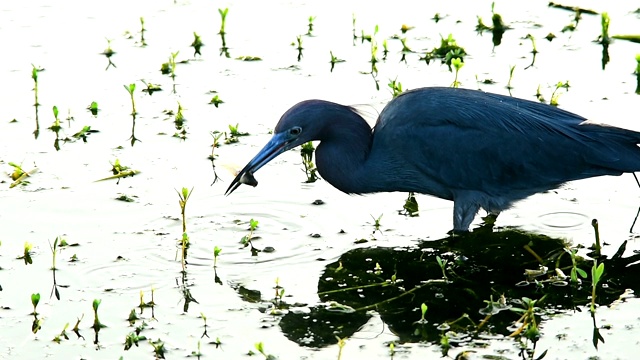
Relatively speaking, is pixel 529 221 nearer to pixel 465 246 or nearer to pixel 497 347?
pixel 465 246

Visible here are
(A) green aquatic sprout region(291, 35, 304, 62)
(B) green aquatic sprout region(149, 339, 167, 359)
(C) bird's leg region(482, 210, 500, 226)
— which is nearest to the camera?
(B) green aquatic sprout region(149, 339, 167, 359)

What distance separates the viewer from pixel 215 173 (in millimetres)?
7820

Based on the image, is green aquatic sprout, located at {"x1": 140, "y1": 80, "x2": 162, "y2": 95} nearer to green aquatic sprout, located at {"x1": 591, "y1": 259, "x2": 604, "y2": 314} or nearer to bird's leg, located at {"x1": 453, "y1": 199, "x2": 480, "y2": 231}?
bird's leg, located at {"x1": 453, "y1": 199, "x2": 480, "y2": 231}

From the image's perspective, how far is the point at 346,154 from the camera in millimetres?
7176

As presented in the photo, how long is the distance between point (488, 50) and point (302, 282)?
429cm

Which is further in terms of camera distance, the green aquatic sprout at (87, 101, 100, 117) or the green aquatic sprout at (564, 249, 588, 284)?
the green aquatic sprout at (87, 101, 100, 117)

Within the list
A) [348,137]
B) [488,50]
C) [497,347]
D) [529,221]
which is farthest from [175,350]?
[488,50]

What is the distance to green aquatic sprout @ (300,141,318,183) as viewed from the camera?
7.82m

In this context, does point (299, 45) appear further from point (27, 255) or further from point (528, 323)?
point (528, 323)

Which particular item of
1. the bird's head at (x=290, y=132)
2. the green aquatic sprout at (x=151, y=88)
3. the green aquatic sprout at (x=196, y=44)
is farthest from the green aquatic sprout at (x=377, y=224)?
the green aquatic sprout at (x=196, y=44)

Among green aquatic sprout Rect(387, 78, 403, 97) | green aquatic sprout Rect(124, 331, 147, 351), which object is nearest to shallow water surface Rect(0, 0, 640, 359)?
green aquatic sprout Rect(124, 331, 147, 351)

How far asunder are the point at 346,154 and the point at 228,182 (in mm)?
994

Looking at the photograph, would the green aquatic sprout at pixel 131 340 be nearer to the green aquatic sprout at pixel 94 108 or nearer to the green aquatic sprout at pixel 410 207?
the green aquatic sprout at pixel 410 207

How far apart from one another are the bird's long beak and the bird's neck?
355 millimetres
